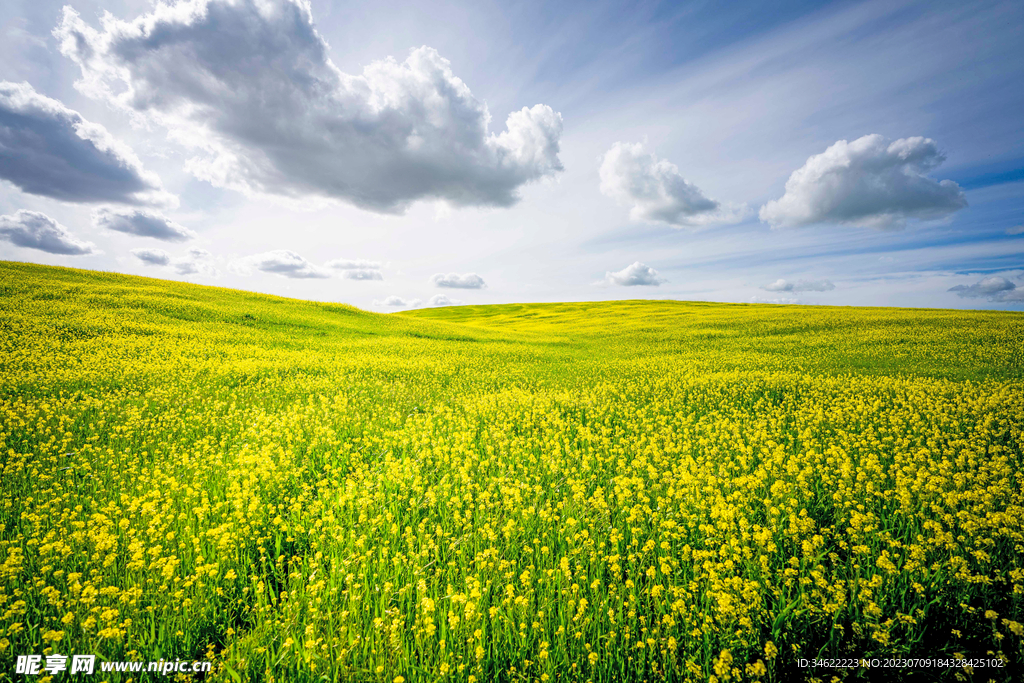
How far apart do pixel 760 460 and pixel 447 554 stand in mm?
4700

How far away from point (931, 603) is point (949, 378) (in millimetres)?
12357

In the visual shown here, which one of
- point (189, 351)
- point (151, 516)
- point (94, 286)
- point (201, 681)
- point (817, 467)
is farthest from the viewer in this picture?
point (94, 286)

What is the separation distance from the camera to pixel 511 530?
4.11m

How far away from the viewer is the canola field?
9.28ft

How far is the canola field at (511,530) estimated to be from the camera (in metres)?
2.83

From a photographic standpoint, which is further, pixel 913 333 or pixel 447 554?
pixel 913 333

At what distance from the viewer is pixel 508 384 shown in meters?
12.4

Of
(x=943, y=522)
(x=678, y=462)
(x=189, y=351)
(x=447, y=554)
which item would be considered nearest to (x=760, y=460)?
(x=678, y=462)

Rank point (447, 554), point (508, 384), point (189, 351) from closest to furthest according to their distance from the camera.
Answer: point (447, 554) → point (508, 384) → point (189, 351)

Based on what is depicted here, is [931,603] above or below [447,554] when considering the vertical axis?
above

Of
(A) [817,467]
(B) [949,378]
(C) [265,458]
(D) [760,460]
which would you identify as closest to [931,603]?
(A) [817,467]

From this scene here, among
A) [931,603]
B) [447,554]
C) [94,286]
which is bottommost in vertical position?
[447,554]

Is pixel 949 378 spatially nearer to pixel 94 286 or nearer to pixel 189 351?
pixel 189 351

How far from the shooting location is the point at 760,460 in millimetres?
5816
